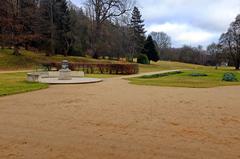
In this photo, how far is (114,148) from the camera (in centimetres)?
477

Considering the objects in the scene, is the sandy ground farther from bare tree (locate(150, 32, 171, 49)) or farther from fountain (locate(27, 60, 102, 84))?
bare tree (locate(150, 32, 171, 49))

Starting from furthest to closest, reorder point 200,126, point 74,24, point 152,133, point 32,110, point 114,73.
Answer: point 74,24, point 114,73, point 32,110, point 200,126, point 152,133

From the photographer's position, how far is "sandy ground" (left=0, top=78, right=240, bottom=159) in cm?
457

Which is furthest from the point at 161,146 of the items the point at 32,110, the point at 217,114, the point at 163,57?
the point at 163,57

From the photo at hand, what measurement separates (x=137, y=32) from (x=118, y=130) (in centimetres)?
5348

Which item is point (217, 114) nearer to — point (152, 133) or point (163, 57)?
point (152, 133)

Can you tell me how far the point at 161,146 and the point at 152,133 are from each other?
878 millimetres

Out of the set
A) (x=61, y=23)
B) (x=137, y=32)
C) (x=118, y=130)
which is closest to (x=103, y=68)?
(x=61, y=23)

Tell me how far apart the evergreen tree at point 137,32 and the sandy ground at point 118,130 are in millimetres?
47348

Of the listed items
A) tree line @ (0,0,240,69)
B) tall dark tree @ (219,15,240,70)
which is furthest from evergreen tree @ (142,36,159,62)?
tall dark tree @ (219,15,240,70)

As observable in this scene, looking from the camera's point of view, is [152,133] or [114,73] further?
[114,73]

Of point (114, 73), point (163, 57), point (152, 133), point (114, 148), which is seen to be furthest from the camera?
point (163, 57)

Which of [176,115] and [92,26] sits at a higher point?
[92,26]

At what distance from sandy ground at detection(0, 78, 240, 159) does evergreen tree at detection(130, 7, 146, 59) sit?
4735cm
